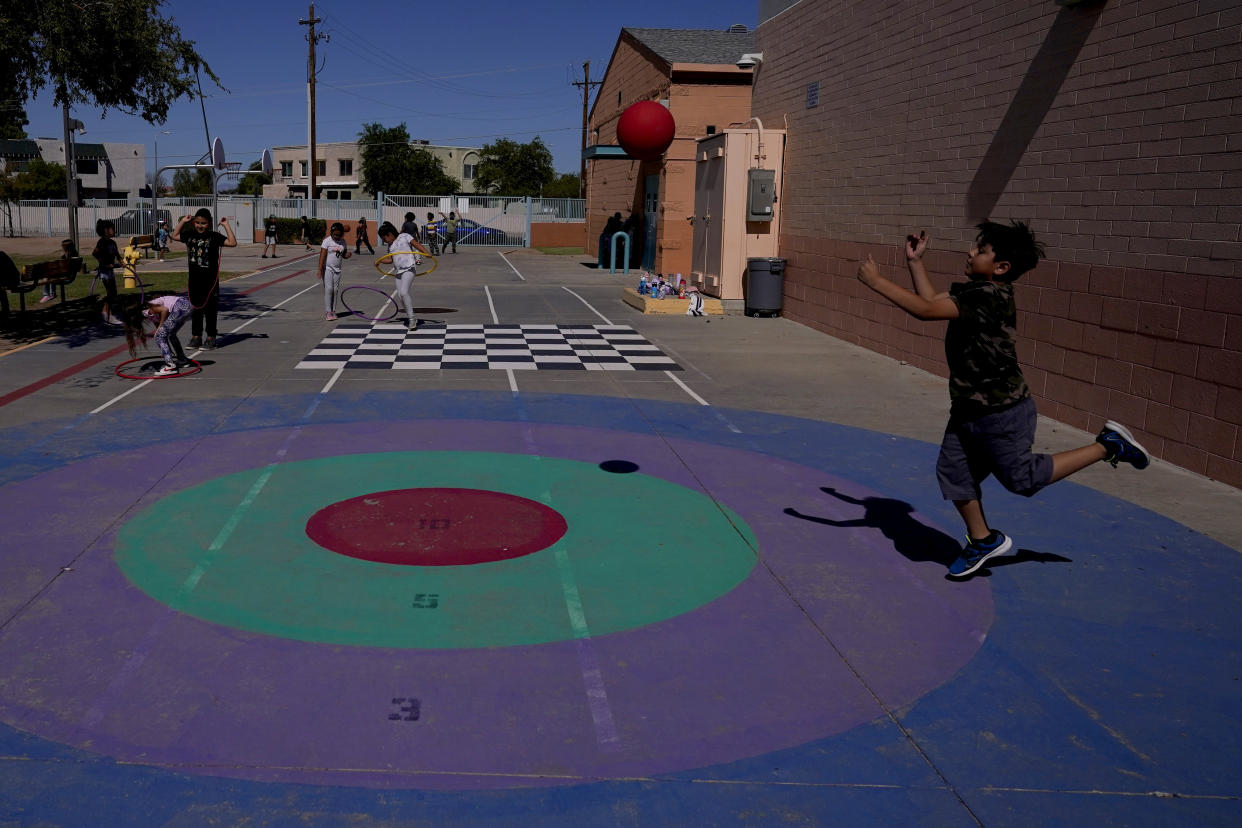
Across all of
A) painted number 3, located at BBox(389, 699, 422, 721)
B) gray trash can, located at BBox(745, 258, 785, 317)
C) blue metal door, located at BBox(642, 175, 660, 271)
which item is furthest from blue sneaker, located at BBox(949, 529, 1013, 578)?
blue metal door, located at BBox(642, 175, 660, 271)

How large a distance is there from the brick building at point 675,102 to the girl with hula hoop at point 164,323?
63.5 ft

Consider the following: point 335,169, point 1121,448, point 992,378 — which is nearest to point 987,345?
point 992,378

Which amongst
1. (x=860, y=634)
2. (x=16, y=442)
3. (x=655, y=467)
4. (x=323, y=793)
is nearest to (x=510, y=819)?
(x=323, y=793)

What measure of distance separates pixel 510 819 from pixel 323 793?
28.3 inches

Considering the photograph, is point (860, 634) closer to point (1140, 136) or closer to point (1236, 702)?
point (1236, 702)

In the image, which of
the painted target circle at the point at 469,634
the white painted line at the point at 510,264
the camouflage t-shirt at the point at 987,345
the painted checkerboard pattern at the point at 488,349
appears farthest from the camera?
the white painted line at the point at 510,264

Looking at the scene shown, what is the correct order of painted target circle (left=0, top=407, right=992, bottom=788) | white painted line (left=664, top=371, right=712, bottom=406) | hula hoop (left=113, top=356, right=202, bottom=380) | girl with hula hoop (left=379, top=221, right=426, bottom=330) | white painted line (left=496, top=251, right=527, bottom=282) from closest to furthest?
painted target circle (left=0, top=407, right=992, bottom=788), white painted line (left=664, top=371, right=712, bottom=406), hula hoop (left=113, top=356, right=202, bottom=380), girl with hula hoop (left=379, top=221, right=426, bottom=330), white painted line (left=496, top=251, right=527, bottom=282)

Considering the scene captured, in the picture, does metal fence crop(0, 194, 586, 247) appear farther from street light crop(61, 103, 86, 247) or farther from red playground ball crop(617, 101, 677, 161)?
red playground ball crop(617, 101, 677, 161)

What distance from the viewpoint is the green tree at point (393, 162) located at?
8319 cm

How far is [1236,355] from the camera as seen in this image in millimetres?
8609

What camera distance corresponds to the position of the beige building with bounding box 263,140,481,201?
99625mm

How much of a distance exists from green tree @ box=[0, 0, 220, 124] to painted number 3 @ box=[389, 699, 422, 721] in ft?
41.9

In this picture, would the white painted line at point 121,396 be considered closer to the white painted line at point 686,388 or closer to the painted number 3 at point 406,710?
the white painted line at point 686,388

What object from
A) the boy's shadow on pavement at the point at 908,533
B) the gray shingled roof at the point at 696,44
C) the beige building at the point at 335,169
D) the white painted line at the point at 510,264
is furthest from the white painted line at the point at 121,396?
the beige building at the point at 335,169
